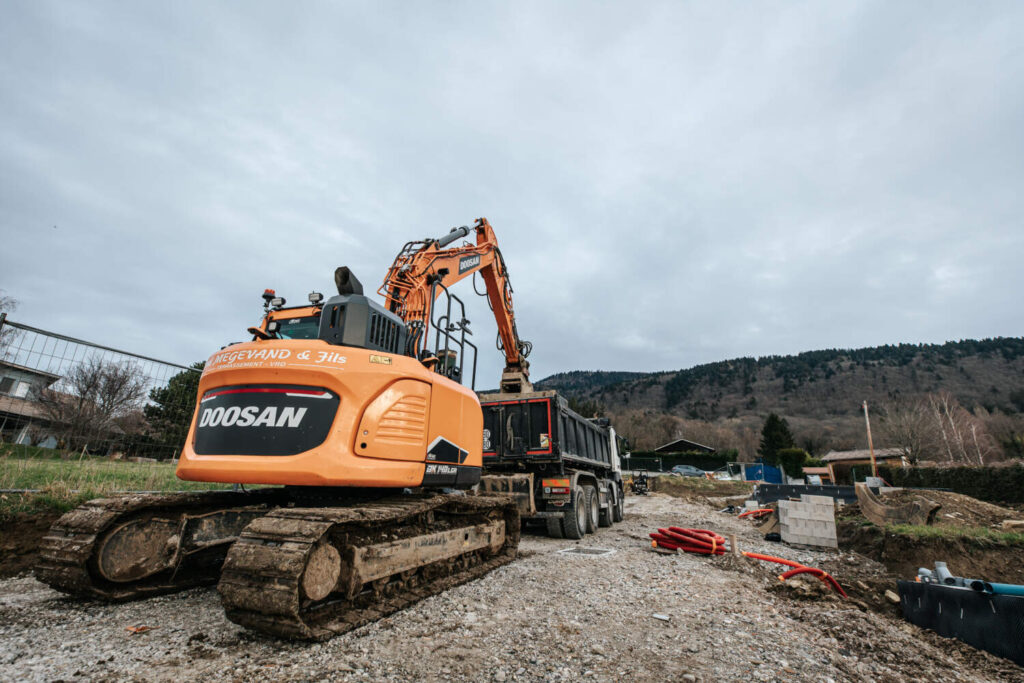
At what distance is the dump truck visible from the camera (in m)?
9.62

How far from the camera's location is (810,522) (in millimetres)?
10594

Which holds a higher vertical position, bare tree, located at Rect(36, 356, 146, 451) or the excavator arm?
the excavator arm

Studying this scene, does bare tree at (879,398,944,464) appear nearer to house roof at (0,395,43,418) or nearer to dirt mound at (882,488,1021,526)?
dirt mound at (882,488,1021,526)

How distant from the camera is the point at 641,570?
6781 millimetres

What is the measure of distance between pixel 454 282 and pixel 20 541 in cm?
658

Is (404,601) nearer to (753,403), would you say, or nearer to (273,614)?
(273,614)

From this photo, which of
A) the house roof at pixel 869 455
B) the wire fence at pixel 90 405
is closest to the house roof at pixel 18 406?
the wire fence at pixel 90 405

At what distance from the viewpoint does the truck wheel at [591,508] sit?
11211 mm

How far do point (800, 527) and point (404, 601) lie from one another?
9.85m

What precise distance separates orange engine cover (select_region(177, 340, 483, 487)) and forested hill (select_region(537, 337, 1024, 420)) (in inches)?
3833

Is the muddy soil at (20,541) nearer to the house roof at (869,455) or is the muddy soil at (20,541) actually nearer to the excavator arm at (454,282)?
the excavator arm at (454,282)

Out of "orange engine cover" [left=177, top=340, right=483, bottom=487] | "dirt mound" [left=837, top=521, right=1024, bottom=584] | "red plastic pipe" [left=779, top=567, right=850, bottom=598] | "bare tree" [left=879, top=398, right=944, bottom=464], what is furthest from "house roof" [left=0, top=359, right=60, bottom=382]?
"bare tree" [left=879, top=398, right=944, bottom=464]

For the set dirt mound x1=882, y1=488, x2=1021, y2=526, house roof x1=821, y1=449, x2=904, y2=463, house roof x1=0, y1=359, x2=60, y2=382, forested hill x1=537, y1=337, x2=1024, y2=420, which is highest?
forested hill x1=537, y1=337, x2=1024, y2=420

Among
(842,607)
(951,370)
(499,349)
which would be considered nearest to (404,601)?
(842,607)
